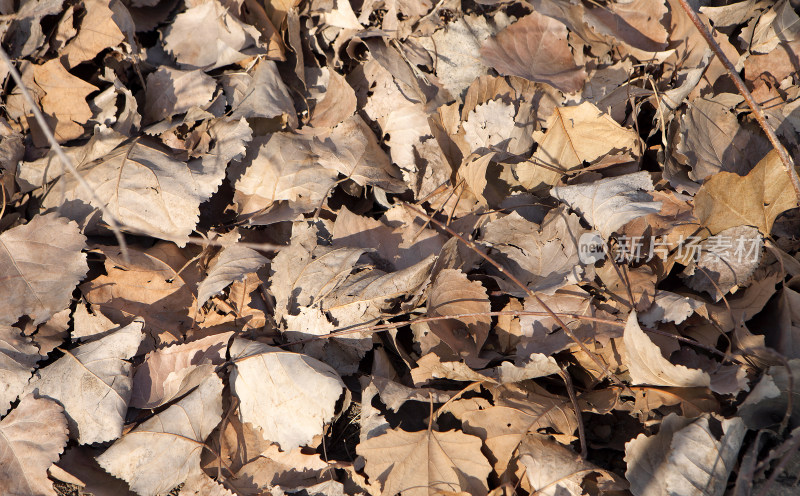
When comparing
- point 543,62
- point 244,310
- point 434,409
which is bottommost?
point 434,409

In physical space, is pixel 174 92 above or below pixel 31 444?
above

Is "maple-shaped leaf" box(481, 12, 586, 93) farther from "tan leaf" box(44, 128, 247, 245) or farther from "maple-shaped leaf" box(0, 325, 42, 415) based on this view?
"maple-shaped leaf" box(0, 325, 42, 415)

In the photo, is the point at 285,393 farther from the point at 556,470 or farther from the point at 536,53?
the point at 536,53

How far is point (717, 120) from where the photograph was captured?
76.1 inches

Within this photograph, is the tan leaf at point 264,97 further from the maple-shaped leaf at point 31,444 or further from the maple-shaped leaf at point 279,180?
the maple-shaped leaf at point 31,444

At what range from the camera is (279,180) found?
1.99 metres

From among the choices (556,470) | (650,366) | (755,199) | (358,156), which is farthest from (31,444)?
(755,199)

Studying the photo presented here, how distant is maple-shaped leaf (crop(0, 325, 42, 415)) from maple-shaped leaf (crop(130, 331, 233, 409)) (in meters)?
0.34

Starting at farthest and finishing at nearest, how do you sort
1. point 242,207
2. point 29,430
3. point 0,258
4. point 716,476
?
point 242,207 → point 0,258 → point 29,430 → point 716,476

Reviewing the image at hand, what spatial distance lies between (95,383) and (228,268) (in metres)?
0.55

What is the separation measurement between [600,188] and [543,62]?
1.97 feet

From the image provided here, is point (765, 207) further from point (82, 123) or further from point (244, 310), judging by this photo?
point (82, 123)

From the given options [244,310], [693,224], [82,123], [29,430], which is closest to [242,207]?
[244,310]

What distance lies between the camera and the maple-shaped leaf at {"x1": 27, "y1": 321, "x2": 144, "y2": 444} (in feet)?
5.45
